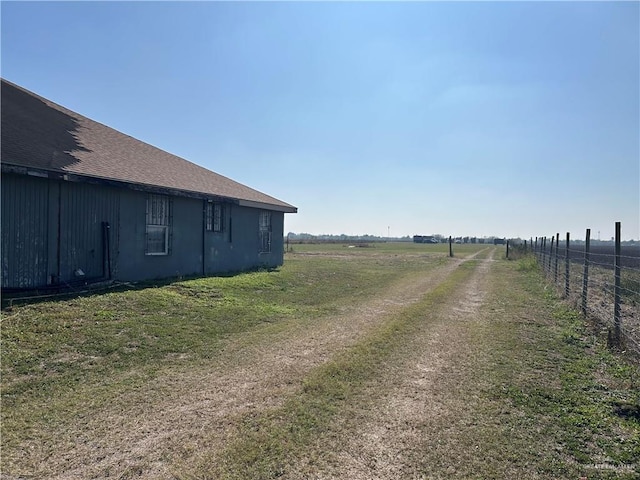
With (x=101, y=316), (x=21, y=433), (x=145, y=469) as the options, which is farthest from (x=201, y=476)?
(x=101, y=316)

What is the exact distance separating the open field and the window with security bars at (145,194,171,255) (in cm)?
327

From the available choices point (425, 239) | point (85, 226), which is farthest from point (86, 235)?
point (425, 239)

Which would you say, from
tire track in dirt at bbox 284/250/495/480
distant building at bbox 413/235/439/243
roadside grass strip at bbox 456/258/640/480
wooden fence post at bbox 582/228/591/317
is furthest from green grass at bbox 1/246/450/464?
distant building at bbox 413/235/439/243

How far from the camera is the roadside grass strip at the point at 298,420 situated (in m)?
3.18

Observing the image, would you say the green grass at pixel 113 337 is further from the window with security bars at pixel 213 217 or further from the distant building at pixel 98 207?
the window with security bars at pixel 213 217

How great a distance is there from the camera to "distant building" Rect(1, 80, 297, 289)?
334 inches

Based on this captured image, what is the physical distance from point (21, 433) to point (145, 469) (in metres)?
1.41

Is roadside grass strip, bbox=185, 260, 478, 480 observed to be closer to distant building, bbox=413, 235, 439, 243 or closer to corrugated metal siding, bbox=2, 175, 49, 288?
corrugated metal siding, bbox=2, 175, 49, 288

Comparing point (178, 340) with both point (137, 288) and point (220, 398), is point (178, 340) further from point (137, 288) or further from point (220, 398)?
point (137, 288)

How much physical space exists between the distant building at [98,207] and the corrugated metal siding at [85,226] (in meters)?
0.02

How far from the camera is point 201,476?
3078mm

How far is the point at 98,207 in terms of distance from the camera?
32.9 feet

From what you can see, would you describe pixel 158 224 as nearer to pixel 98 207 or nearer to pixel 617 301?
pixel 98 207

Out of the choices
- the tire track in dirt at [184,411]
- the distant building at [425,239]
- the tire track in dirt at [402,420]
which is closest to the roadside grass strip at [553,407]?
the tire track in dirt at [402,420]
